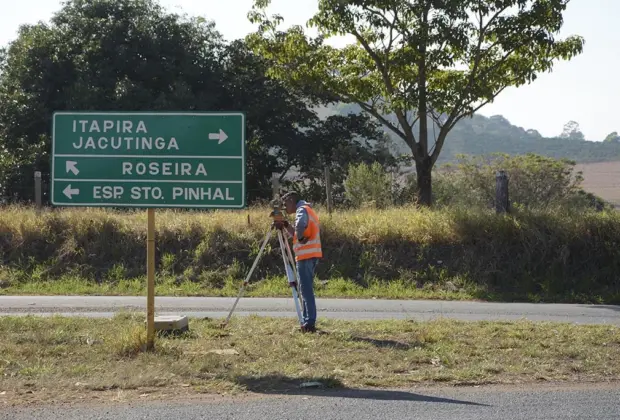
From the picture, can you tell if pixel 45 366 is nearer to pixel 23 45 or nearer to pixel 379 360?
pixel 379 360

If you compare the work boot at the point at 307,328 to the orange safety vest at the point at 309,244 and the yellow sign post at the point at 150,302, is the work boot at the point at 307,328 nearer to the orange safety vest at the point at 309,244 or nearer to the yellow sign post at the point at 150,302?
the orange safety vest at the point at 309,244

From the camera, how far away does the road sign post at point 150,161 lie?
28.9 ft

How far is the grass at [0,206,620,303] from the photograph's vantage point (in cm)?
1611

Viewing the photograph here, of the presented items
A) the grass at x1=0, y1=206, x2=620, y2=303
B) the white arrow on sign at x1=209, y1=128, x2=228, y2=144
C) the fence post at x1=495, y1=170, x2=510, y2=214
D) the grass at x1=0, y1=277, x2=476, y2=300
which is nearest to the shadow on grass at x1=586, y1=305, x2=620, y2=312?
the grass at x1=0, y1=206, x2=620, y2=303

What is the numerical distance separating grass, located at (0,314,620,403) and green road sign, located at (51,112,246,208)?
5.06ft

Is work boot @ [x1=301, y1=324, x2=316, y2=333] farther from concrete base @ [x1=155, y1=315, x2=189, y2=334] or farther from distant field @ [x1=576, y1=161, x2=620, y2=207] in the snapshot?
distant field @ [x1=576, y1=161, x2=620, y2=207]

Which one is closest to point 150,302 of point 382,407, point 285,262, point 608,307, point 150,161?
point 150,161

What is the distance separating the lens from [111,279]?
1691 cm

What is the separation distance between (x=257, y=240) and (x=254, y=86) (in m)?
13.6

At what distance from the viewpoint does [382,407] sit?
22.2ft

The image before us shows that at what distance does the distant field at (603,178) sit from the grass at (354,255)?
43.2 m

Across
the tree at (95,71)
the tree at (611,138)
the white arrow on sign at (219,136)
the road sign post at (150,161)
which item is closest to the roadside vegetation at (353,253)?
the road sign post at (150,161)

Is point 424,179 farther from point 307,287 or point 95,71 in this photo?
point 95,71

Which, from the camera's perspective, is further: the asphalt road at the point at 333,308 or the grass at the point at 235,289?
the grass at the point at 235,289
